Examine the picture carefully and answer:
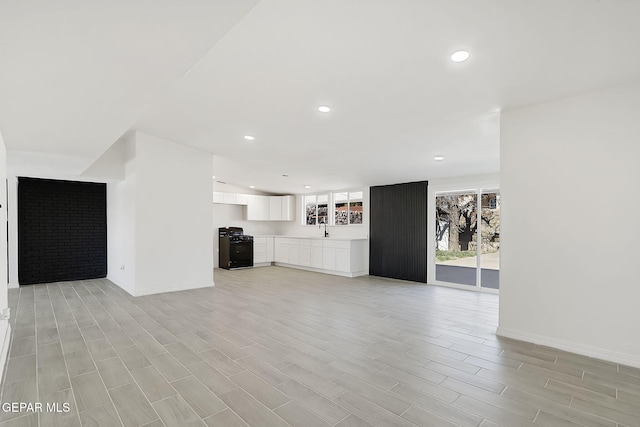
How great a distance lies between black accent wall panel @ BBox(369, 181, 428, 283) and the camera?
6.89 meters

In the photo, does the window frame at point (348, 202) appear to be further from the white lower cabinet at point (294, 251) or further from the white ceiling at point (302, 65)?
the white ceiling at point (302, 65)

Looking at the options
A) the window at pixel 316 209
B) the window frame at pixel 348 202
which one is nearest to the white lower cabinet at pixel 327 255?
the window frame at pixel 348 202

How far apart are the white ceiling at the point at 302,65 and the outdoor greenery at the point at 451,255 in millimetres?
2425

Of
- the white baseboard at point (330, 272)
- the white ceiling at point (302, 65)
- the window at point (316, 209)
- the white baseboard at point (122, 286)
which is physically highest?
the white ceiling at point (302, 65)

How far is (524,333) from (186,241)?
5.36 m

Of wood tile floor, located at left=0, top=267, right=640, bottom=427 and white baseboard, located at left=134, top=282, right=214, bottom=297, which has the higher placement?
wood tile floor, located at left=0, top=267, right=640, bottom=427

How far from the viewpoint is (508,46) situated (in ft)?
7.48

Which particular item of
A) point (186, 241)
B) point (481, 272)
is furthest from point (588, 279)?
point (186, 241)

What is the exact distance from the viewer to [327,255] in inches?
312

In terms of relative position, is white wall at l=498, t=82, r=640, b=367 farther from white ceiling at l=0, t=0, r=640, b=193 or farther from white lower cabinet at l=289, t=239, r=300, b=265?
white lower cabinet at l=289, t=239, r=300, b=265

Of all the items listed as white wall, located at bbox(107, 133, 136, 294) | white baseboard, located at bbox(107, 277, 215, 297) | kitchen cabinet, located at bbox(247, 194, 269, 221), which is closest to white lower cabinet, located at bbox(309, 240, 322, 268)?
kitchen cabinet, located at bbox(247, 194, 269, 221)

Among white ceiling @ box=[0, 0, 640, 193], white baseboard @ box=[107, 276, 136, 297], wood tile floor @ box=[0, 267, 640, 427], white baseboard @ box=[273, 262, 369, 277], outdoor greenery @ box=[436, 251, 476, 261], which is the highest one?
white ceiling @ box=[0, 0, 640, 193]

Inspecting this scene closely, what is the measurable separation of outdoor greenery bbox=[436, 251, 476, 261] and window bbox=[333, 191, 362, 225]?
7.63ft

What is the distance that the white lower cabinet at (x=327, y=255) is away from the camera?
753 cm
